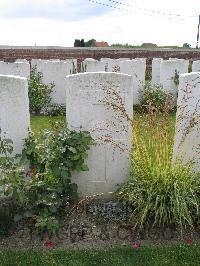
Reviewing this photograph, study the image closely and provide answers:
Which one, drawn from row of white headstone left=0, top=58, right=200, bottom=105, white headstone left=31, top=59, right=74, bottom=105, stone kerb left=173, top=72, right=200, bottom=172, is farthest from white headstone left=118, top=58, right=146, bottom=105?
stone kerb left=173, top=72, right=200, bottom=172

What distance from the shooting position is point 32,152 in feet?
14.1

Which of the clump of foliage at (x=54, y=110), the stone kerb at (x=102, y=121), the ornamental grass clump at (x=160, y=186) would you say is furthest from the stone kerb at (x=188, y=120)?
the clump of foliage at (x=54, y=110)

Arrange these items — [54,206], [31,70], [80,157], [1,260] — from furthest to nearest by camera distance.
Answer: [31,70]
[80,157]
[54,206]
[1,260]

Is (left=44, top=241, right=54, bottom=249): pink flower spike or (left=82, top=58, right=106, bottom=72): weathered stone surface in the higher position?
(left=82, top=58, right=106, bottom=72): weathered stone surface

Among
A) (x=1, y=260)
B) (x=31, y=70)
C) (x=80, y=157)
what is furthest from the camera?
(x=31, y=70)

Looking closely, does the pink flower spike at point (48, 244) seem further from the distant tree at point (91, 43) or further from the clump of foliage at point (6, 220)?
the distant tree at point (91, 43)

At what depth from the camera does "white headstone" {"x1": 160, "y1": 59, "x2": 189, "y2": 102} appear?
1023 cm

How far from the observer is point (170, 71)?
10.3m

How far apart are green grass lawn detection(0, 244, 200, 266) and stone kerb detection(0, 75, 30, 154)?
4.32 feet

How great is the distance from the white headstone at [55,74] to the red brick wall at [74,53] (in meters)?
6.51

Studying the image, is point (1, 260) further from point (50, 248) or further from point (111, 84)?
point (111, 84)

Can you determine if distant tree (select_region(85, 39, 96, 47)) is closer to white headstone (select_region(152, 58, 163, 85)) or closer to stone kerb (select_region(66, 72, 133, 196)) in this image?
white headstone (select_region(152, 58, 163, 85))

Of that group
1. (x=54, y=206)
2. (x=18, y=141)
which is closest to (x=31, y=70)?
(x=18, y=141)

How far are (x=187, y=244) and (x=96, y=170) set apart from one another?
54.9 inches
